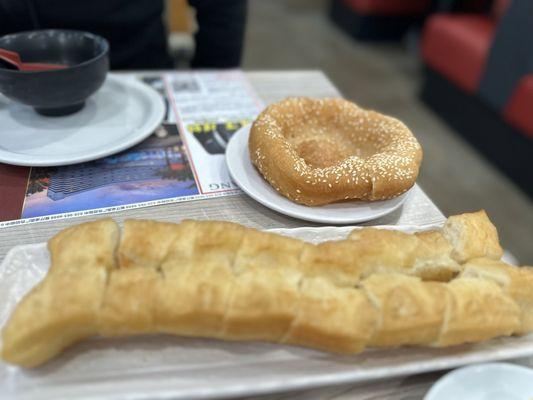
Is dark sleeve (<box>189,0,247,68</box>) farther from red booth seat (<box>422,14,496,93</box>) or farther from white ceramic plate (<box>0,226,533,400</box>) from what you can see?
red booth seat (<box>422,14,496,93</box>)

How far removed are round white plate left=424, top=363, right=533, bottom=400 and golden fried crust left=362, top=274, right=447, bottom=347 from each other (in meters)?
0.05

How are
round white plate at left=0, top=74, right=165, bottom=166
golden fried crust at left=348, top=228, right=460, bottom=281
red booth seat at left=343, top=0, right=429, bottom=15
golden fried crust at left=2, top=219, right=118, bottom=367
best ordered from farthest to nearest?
red booth seat at left=343, top=0, right=429, bottom=15 → round white plate at left=0, top=74, right=165, bottom=166 → golden fried crust at left=348, top=228, right=460, bottom=281 → golden fried crust at left=2, top=219, right=118, bottom=367

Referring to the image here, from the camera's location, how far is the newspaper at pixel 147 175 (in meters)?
0.77

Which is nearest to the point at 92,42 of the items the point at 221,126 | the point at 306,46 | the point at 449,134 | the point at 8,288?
the point at 221,126

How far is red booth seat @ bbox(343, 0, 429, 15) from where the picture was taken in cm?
343

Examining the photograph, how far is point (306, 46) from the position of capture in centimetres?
357

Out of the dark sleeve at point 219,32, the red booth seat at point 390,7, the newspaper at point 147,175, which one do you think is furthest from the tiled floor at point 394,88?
the newspaper at point 147,175

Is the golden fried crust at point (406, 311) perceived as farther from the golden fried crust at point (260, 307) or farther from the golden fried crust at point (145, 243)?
the golden fried crust at point (145, 243)

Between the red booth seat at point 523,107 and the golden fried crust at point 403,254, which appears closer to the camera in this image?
the golden fried crust at point 403,254

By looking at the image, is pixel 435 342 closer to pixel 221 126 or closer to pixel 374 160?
pixel 374 160

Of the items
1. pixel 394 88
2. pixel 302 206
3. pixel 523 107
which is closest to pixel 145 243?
pixel 302 206

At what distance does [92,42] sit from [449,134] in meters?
2.16

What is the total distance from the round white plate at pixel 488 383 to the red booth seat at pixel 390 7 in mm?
3410

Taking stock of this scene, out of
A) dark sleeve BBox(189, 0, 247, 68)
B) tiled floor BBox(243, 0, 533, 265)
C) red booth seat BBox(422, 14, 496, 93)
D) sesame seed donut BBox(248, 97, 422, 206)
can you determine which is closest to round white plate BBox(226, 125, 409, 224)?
sesame seed donut BBox(248, 97, 422, 206)
